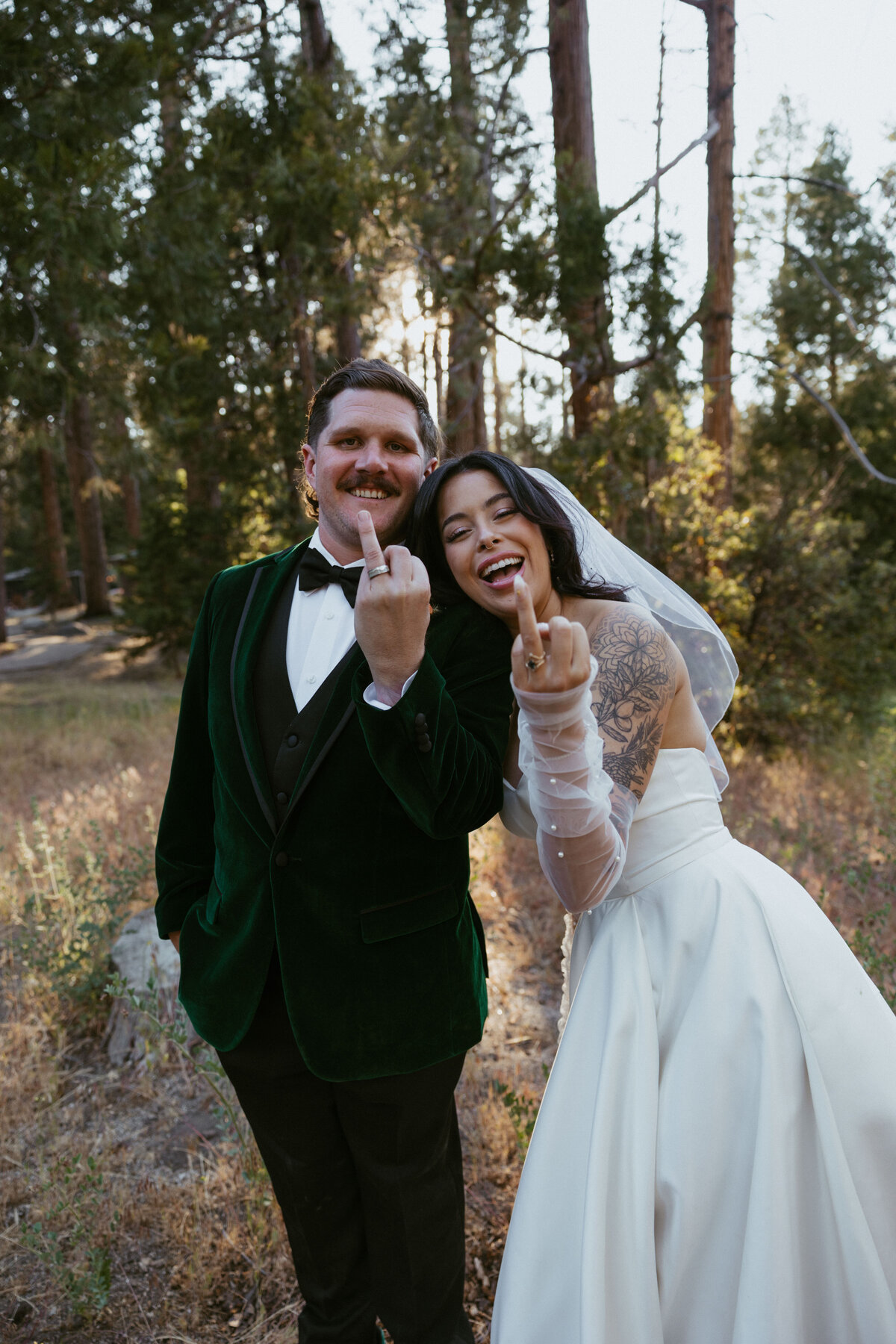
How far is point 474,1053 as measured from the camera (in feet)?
11.9

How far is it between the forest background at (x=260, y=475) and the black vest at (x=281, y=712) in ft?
3.76

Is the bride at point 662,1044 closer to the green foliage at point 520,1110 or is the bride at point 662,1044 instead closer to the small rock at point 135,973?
the green foliage at point 520,1110

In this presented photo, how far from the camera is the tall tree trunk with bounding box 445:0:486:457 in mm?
9844

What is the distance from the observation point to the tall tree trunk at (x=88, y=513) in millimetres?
15594

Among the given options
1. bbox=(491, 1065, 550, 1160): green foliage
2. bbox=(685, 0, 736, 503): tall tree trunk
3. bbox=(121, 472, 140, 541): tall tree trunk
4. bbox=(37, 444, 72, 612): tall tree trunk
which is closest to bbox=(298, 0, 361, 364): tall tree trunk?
bbox=(685, 0, 736, 503): tall tree trunk

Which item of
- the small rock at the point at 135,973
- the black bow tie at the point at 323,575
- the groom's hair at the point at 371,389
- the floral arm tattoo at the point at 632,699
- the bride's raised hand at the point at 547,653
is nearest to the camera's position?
the bride's raised hand at the point at 547,653

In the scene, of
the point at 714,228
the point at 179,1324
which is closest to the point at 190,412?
the point at 714,228

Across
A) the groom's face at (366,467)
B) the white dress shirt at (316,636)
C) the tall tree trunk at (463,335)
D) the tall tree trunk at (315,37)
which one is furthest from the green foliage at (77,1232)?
the tall tree trunk at (315,37)

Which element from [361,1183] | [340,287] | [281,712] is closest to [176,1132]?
[361,1183]

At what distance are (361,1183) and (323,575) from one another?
4.76 ft

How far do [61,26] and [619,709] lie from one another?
8218mm

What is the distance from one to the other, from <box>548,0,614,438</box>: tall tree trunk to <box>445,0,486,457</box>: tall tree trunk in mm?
2992

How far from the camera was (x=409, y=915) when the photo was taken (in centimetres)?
184

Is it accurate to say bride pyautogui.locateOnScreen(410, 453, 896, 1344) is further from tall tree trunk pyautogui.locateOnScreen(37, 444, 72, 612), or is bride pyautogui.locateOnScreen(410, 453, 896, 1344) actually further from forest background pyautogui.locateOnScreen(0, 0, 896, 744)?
tall tree trunk pyautogui.locateOnScreen(37, 444, 72, 612)
